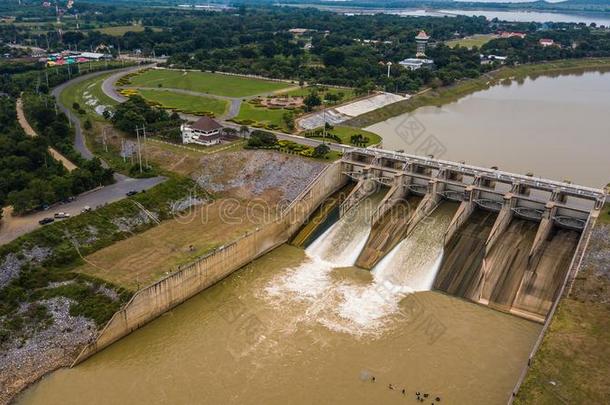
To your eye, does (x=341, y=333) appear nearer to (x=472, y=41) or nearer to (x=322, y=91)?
(x=322, y=91)

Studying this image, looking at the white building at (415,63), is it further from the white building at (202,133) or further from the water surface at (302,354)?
the water surface at (302,354)

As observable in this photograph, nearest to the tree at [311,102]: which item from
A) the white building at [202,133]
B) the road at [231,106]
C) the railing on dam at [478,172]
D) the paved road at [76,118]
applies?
the road at [231,106]

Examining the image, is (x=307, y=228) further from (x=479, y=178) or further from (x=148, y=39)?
(x=148, y=39)

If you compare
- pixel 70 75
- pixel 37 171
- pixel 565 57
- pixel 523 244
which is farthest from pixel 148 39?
pixel 523 244

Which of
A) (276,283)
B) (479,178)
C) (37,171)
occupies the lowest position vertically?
(276,283)

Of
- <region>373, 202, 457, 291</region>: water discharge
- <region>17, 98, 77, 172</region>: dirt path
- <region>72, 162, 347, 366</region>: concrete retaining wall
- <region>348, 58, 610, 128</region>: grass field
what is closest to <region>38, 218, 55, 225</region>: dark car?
<region>72, 162, 347, 366</region>: concrete retaining wall

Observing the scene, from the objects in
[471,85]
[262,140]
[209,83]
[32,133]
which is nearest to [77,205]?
[262,140]
